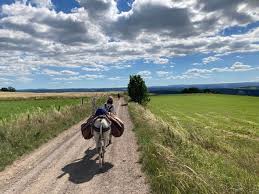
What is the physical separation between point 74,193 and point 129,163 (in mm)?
4014

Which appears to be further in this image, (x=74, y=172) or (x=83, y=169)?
(x=83, y=169)

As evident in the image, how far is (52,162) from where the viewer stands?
13992 mm

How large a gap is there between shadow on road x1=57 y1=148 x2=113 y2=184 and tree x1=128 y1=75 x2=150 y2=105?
64.9 metres

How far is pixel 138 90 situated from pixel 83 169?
223 ft

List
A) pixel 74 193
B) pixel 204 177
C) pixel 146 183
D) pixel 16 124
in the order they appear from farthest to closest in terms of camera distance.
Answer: pixel 16 124
pixel 146 183
pixel 74 193
pixel 204 177

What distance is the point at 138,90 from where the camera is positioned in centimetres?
8050

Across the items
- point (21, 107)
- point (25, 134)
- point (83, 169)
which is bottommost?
point (21, 107)

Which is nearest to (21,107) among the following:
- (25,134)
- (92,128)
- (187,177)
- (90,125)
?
(25,134)

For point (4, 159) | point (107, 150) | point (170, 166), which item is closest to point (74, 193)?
point (170, 166)

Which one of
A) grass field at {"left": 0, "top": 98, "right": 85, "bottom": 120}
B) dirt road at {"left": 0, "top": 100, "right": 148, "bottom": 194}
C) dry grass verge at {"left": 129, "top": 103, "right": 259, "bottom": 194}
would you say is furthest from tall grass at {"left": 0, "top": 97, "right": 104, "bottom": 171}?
dry grass verge at {"left": 129, "top": 103, "right": 259, "bottom": 194}

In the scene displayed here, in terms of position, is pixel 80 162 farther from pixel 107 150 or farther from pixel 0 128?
pixel 0 128

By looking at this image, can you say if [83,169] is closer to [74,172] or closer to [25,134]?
[74,172]

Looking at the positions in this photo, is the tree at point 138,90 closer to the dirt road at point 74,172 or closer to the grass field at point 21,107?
the grass field at point 21,107

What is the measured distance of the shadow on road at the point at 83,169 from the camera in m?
11.6
